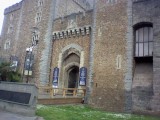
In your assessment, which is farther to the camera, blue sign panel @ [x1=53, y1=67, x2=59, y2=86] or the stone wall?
blue sign panel @ [x1=53, y1=67, x2=59, y2=86]

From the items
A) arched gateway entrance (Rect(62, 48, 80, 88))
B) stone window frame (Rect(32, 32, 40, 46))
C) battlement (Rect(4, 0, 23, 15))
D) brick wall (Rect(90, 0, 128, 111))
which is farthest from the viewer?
battlement (Rect(4, 0, 23, 15))

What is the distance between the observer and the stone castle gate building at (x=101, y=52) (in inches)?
617

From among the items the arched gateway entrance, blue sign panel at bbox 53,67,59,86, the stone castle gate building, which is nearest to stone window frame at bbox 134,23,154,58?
the stone castle gate building

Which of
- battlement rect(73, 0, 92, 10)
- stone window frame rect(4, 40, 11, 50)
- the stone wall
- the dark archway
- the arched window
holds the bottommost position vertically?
the stone wall

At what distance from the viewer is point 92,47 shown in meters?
18.6

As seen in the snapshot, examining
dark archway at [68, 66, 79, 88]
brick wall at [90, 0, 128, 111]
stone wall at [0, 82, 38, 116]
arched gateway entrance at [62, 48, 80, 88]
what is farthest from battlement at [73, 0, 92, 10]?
stone wall at [0, 82, 38, 116]

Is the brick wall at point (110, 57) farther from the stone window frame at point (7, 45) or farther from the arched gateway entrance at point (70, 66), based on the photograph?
the stone window frame at point (7, 45)

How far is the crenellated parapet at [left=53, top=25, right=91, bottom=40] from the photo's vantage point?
67.1 feet

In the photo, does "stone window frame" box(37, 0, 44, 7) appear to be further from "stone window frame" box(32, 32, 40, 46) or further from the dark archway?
the dark archway

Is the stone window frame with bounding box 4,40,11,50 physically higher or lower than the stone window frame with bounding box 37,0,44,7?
lower

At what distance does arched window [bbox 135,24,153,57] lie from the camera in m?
16.6

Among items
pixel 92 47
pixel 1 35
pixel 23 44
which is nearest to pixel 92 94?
pixel 92 47

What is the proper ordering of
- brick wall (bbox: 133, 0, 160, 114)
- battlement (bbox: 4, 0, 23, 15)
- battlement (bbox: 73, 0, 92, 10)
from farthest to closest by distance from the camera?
1. battlement (bbox: 4, 0, 23, 15)
2. battlement (bbox: 73, 0, 92, 10)
3. brick wall (bbox: 133, 0, 160, 114)

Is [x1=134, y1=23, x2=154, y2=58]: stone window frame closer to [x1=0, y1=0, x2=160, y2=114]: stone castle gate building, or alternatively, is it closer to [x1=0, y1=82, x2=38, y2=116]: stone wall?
[x1=0, y1=0, x2=160, y2=114]: stone castle gate building
